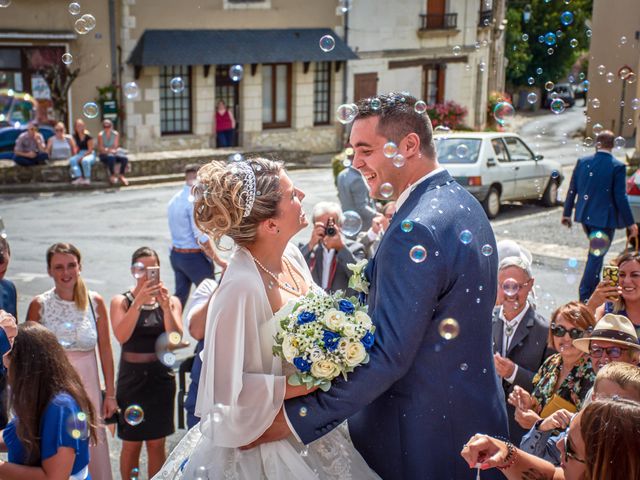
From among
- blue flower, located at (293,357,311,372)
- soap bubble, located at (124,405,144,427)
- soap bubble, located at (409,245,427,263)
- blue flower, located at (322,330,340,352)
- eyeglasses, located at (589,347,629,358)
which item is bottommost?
soap bubble, located at (124,405,144,427)

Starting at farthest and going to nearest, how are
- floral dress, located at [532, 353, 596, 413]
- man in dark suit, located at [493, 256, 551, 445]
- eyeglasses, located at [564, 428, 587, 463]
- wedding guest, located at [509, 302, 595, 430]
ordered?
man in dark suit, located at [493, 256, 551, 445] → floral dress, located at [532, 353, 596, 413] → wedding guest, located at [509, 302, 595, 430] → eyeglasses, located at [564, 428, 587, 463]

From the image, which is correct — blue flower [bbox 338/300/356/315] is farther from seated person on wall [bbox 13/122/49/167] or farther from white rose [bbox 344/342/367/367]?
seated person on wall [bbox 13/122/49/167]

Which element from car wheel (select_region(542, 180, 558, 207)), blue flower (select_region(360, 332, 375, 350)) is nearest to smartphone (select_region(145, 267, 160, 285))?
blue flower (select_region(360, 332, 375, 350))

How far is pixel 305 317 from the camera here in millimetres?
2982

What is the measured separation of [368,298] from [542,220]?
41.8ft

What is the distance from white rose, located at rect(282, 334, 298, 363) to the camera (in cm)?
293

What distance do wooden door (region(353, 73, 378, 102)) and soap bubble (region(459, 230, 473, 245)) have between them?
25083 millimetres

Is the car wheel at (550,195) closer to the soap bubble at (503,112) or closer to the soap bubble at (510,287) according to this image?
the soap bubble at (503,112)

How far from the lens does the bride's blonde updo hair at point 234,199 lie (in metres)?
3.22

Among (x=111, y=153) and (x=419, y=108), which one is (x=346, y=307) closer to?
(x=419, y=108)

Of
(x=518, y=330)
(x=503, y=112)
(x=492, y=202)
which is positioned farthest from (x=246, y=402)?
(x=492, y=202)

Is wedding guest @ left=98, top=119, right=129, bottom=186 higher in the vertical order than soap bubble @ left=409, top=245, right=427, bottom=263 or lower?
lower

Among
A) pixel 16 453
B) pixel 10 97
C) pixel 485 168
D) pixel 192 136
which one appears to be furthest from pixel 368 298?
pixel 192 136

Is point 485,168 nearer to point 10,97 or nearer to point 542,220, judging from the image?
point 542,220
